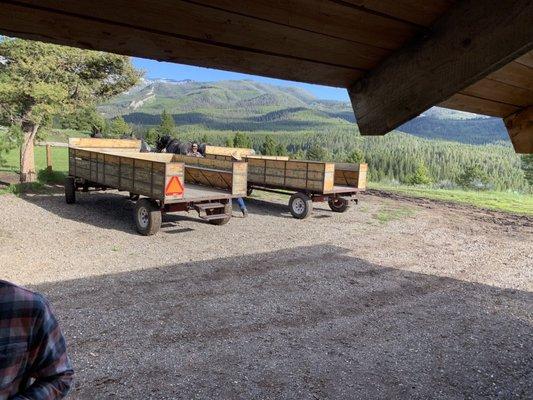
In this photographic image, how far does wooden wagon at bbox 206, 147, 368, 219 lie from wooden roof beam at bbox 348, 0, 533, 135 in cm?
976

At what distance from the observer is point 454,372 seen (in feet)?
14.2

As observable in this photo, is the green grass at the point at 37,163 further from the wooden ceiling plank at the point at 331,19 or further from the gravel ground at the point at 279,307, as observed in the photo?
the wooden ceiling plank at the point at 331,19

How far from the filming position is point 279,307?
5.74 meters

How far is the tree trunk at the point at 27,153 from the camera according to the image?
14812 mm

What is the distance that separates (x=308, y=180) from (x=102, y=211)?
5.67 metres

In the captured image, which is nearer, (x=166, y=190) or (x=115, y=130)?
(x=166, y=190)

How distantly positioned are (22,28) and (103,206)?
1186 cm

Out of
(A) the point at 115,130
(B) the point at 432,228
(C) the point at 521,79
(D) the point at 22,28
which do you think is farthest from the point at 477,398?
(A) the point at 115,130

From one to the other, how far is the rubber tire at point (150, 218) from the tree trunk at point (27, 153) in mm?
7824

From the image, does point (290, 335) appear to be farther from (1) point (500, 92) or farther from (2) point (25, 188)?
(2) point (25, 188)

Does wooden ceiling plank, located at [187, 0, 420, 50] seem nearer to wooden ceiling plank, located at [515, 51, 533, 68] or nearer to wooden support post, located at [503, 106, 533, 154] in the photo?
wooden ceiling plank, located at [515, 51, 533, 68]

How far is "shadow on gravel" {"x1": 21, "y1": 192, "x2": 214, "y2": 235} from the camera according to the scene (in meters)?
10.3

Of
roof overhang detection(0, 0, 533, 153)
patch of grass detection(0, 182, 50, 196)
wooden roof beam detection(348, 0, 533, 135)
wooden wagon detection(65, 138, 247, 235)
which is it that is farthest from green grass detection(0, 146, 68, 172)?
wooden roof beam detection(348, 0, 533, 135)

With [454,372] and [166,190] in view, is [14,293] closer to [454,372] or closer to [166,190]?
[454,372]
